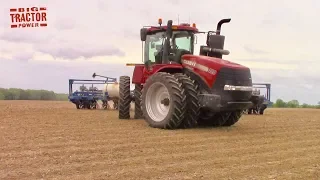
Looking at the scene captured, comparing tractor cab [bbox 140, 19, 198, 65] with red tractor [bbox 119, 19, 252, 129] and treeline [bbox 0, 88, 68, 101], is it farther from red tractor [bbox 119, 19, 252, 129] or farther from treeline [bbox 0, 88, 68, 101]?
treeline [bbox 0, 88, 68, 101]

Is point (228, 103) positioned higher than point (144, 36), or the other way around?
point (144, 36)

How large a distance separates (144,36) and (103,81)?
10.5 metres

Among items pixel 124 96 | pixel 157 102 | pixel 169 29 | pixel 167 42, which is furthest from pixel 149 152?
pixel 124 96

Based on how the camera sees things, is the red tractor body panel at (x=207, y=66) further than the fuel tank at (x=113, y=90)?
No

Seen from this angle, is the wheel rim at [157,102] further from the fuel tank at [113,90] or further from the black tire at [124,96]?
the fuel tank at [113,90]

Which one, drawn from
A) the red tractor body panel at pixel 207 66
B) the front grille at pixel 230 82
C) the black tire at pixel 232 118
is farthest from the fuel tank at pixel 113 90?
the front grille at pixel 230 82

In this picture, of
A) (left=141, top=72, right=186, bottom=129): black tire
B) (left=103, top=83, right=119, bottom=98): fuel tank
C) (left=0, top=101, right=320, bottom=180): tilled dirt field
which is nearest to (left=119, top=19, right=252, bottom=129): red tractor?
(left=141, top=72, right=186, bottom=129): black tire

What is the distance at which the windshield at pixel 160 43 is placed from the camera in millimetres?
11711

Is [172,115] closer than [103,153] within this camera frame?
Answer: No

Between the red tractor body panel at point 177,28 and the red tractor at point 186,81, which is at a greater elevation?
the red tractor body panel at point 177,28

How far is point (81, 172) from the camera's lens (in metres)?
6.05

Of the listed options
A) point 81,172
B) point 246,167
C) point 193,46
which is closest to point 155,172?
point 81,172

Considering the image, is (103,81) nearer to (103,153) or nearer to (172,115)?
(172,115)

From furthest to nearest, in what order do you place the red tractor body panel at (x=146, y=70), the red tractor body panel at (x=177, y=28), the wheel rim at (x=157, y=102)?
the red tractor body panel at (x=177, y=28)
the red tractor body panel at (x=146, y=70)
the wheel rim at (x=157, y=102)
